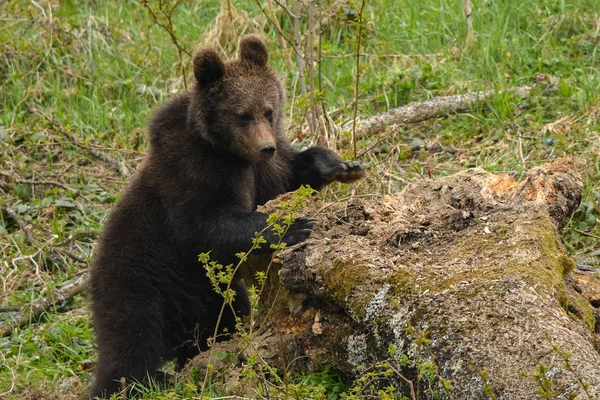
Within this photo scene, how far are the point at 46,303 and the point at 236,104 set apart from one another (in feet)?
7.35

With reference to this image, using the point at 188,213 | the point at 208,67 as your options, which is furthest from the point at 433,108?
the point at 188,213

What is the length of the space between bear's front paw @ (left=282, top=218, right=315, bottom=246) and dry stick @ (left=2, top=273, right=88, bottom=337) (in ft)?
7.35

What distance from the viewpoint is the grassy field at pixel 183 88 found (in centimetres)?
705

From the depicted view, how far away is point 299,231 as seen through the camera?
16.3 ft

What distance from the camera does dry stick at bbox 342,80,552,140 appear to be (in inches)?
325

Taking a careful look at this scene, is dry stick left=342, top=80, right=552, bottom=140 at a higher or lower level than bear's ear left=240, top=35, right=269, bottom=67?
lower

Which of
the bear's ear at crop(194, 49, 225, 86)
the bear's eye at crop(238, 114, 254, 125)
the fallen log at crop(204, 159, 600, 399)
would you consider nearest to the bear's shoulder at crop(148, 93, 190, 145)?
the bear's ear at crop(194, 49, 225, 86)

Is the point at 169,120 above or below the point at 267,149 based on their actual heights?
above

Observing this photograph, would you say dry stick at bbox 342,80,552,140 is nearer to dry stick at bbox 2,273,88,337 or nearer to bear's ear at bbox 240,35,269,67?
bear's ear at bbox 240,35,269,67

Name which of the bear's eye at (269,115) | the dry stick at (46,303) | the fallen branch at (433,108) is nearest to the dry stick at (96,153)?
the dry stick at (46,303)

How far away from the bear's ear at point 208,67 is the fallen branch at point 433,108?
2439 mm

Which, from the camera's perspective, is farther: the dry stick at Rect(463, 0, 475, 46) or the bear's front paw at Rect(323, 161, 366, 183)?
the dry stick at Rect(463, 0, 475, 46)

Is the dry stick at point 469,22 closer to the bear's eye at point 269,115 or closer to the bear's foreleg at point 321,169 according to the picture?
the bear's foreleg at point 321,169

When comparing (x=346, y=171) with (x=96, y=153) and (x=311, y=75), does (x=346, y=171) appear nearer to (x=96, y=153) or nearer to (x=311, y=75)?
(x=311, y=75)
